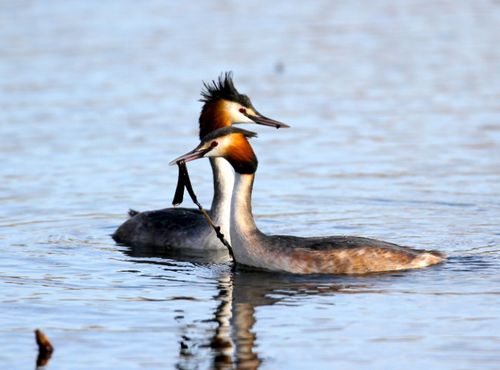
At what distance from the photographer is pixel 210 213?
12938 millimetres

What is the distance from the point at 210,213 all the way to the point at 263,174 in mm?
2945

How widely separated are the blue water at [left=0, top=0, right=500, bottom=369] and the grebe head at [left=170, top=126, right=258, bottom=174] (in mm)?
939

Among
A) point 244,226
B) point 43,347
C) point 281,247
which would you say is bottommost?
point 43,347

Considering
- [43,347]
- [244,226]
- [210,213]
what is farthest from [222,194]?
[43,347]

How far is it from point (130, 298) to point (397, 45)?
14.6m

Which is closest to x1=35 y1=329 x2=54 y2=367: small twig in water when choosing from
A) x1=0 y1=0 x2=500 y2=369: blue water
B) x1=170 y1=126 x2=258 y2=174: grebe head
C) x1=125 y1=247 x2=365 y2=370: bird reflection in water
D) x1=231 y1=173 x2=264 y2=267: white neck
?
x1=0 y1=0 x2=500 y2=369: blue water

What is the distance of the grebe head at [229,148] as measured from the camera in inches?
432

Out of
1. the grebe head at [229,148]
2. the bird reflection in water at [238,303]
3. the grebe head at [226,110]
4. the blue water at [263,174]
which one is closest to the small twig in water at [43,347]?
the blue water at [263,174]

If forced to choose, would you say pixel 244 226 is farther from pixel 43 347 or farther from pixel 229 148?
pixel 43 347

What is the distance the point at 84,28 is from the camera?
85.5 feet

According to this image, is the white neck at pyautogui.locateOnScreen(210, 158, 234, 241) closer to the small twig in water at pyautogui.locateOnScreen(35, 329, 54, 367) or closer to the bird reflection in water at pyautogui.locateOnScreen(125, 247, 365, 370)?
the bird reflection in water at pyautogui.locateOnScreen(125, 247, 365, 370)

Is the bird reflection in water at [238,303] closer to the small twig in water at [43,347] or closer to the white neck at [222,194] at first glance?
the white neck at [222,194]

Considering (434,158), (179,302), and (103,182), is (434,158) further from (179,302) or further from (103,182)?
(179,302)

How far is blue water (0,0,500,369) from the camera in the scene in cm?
907
